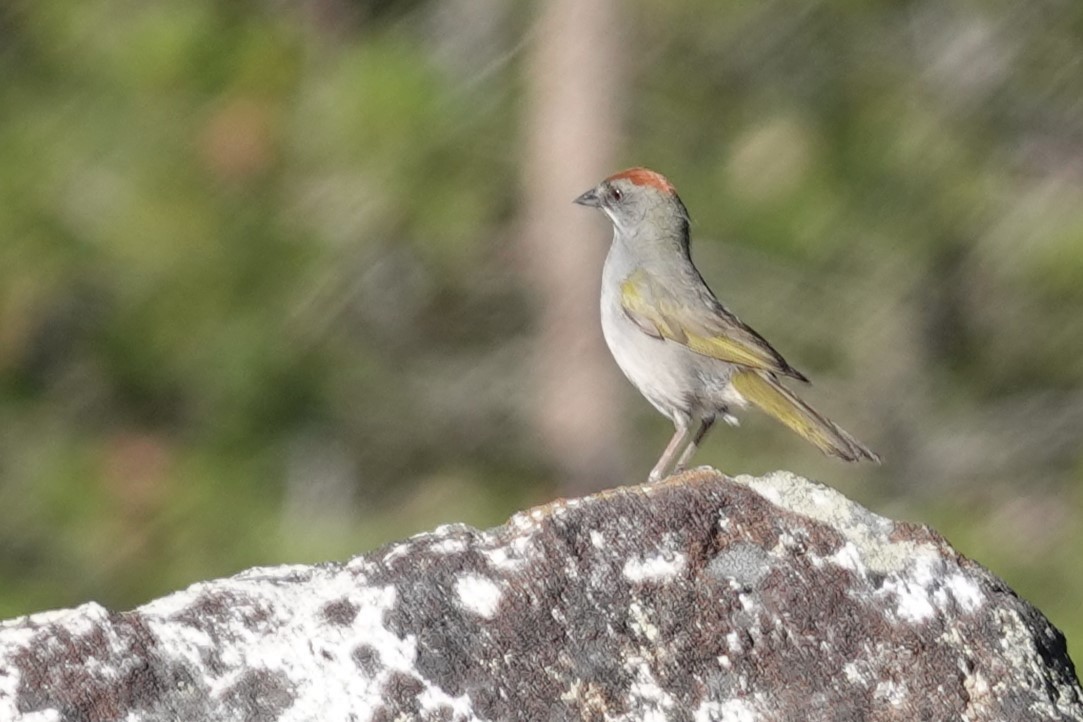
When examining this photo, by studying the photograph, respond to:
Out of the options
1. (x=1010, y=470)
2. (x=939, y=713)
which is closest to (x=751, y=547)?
(x=939, y=713)

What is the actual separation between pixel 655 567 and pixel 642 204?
2787mm

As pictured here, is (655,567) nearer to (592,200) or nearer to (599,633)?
(599,633)

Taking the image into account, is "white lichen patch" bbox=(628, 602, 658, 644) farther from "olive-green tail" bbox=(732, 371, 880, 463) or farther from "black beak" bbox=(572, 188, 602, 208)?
"black beak" bbox=(572, 188, 602, 208)

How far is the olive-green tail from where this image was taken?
500 centimetres

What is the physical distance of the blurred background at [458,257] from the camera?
885 cm

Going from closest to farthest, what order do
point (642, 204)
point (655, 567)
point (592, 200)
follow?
point (655, 567)
point (642, 204)
point (592, 200)

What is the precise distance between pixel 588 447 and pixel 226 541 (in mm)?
1821

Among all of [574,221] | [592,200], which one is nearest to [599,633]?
[592,200]

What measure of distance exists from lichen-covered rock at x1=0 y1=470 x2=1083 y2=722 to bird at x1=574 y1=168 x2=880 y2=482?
1.55 meters

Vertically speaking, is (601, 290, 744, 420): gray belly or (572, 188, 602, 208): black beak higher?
(572, 188, 602, 208): black beak

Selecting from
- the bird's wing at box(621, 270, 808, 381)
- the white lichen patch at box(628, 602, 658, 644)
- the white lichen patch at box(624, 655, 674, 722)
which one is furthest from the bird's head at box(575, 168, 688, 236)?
the white lichen patch at box(624, 655, 674, 722)

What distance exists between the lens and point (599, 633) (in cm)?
328

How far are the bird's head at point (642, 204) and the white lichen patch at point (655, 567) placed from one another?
2731 mm

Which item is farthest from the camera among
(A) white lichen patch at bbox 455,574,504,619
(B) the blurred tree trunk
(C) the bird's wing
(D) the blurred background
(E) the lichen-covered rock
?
(B) the blurred tree trunk
